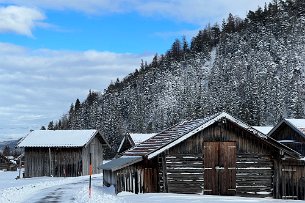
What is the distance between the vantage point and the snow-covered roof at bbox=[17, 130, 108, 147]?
60031mm

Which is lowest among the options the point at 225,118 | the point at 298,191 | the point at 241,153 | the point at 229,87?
the point at 298,191

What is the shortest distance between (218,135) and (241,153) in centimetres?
188

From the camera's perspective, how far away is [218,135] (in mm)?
32906

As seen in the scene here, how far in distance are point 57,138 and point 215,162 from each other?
107 feet

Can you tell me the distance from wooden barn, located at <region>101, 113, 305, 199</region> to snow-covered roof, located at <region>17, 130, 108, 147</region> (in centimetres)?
2734

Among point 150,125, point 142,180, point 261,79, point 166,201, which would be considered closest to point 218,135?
point 142,180

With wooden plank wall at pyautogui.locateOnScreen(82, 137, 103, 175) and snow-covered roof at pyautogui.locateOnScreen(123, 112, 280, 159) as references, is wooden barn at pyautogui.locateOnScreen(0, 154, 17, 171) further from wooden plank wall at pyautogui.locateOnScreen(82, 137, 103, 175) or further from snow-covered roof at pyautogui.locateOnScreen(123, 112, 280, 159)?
snow-covered roof at pyautogui.locateOnScreen(123, 112, 280, 159)

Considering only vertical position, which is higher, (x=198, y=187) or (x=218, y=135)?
(x=218, y=135)

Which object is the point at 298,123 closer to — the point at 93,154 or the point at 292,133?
the point at 292,133

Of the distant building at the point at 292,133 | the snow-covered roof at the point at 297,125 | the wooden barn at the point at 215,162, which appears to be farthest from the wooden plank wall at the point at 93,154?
the wooden barn at the point at 215,162

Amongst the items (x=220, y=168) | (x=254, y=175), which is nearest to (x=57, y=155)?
(x=220, y=168)

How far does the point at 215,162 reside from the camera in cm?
3312

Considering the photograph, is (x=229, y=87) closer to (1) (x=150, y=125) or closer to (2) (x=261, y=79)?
(2) (x=261, y=79)

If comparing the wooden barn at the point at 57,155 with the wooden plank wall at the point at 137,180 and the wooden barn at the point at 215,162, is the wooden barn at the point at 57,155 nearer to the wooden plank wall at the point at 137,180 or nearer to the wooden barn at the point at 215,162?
the wooden barn at the point at 215,162
